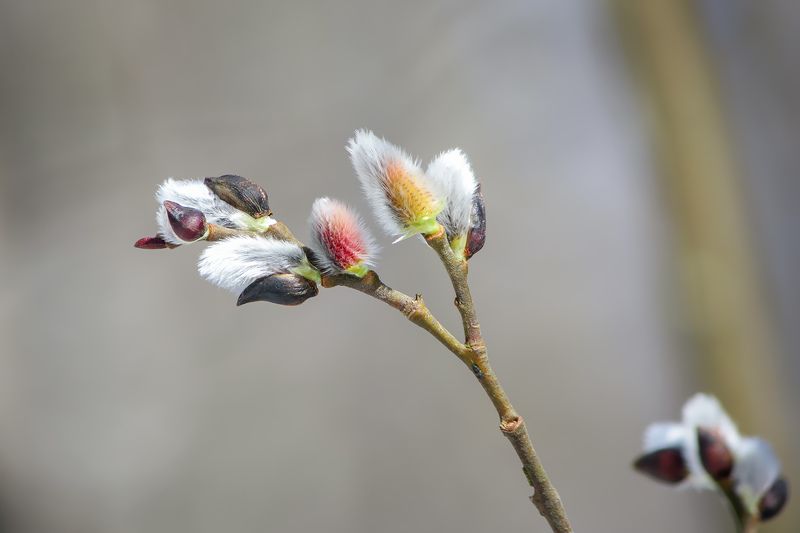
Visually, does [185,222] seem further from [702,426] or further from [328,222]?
[702,426]

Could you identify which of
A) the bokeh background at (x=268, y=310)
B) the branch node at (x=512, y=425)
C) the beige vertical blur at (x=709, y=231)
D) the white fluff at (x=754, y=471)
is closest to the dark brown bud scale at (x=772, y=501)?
the white fluff at (x=754, y=471)

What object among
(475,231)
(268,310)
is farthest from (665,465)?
(268,310)

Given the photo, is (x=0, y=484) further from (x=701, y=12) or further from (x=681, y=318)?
(x=701, y=12)

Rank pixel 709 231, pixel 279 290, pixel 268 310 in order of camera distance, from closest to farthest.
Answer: pixel 279 290, pixel 268 310, pixel 709 231

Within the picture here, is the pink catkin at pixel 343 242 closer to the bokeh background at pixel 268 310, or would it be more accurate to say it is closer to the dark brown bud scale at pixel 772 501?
the dark brown bud scale at pixel 772 501

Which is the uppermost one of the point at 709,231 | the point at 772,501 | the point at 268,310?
the point at 709,231

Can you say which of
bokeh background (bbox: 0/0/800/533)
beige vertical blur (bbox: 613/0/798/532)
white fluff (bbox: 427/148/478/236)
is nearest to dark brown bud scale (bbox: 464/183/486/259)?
white fluff (bbox: 427/148/478/236)
